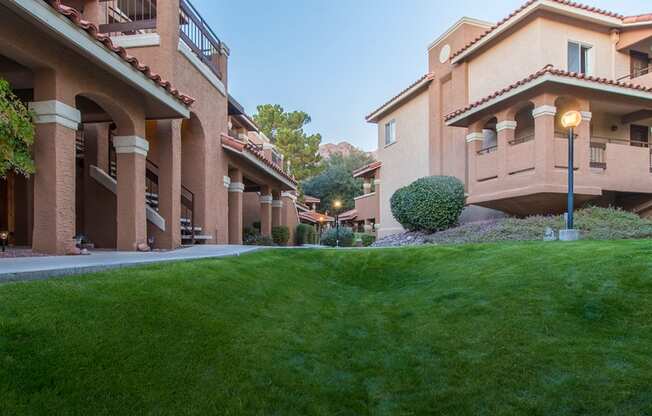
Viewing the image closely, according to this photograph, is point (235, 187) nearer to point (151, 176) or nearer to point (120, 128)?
point (151, 176)

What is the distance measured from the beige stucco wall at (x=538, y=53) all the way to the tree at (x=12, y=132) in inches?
564

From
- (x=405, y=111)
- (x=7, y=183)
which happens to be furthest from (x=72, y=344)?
(x=405, y=111)

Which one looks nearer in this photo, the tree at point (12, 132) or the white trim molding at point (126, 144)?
the tree at point (12, 132)

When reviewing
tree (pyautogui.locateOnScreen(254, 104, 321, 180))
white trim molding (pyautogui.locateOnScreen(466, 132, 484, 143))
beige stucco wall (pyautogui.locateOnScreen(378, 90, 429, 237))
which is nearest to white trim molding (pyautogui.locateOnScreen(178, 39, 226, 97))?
white trim molding (pyautogui.locateOnScreen(466, 132, 484, 143))

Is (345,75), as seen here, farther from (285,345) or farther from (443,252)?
(285,345)

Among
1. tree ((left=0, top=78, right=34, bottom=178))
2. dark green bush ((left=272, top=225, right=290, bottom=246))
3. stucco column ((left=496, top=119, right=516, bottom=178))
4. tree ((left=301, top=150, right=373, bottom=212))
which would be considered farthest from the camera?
tree ((left=301, top=150, right=373, bottom=212))

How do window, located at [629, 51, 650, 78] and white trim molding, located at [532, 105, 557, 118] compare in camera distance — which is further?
window, located at [629, 51, 650, 78]

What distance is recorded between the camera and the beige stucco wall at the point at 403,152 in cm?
1939

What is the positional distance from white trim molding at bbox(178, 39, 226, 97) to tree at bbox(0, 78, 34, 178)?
672 centimetres

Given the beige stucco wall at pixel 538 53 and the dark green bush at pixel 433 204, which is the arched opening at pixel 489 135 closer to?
the beige stucco wall at pixel 538 53

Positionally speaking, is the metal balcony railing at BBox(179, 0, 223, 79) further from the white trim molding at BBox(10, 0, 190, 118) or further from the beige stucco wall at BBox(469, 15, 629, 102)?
the beige stucco wall at BBox(469, 15, 629, 102)

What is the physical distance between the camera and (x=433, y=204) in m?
14.4

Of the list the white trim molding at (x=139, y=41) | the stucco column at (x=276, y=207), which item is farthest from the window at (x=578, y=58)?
the white trim molding at (x=139, y=41)

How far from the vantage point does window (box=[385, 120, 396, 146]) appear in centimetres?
2228
